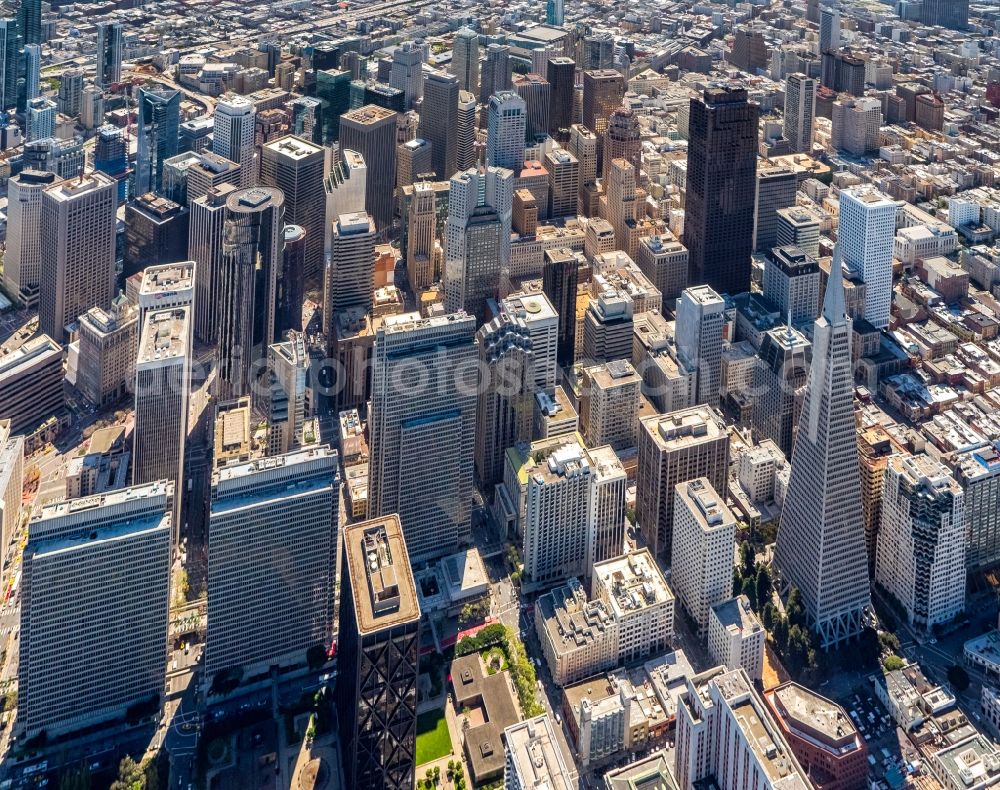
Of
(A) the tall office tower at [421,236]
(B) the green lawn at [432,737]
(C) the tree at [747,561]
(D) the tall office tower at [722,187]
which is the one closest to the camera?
(B) the green lawn at [432,737]

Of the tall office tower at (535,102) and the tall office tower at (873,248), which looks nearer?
the tall office tower at (873,248)

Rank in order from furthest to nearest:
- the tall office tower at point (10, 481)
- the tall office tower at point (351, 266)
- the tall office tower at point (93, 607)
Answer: the tall office tower at point (351, 266) → the tall office tower at point (10, 481) → the tall office tower at point (93, 607)

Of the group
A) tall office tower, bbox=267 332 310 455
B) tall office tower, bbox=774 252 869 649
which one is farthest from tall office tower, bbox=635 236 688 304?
tall office tower, bbox=267 332 310 455

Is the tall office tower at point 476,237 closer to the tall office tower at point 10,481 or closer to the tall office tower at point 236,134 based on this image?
the tall office tower at point 236,134

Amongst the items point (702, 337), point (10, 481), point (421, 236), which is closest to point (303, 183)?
point (421, 236)

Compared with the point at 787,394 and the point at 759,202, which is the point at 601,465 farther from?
the point at 759,202

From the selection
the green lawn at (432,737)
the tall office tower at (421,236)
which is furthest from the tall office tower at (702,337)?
the green lawn at (432,737)

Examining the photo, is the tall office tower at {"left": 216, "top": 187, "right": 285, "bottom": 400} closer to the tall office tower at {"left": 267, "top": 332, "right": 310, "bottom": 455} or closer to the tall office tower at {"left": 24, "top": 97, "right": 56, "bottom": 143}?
the tall office tower at {"left": 267, "top": 332, "right": 310, "bottom": 455}
